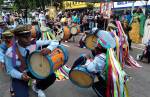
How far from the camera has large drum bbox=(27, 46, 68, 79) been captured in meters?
4.84

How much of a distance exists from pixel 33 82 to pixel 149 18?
11.4m

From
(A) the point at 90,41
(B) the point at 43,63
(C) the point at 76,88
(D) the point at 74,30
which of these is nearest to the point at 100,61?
(B) the point at 43,63

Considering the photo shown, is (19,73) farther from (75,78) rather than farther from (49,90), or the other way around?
(49,90)

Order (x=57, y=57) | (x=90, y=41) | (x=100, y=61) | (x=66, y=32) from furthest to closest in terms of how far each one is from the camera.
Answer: (x=66, y=32)
(x=90, y=41)
(x=100, y=61)
(x=57, y=57)

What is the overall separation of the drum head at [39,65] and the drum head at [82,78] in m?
0.77

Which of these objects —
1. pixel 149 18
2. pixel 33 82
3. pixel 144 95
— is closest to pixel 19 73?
pixel 33 82

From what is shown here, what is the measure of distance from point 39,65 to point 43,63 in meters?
0.11

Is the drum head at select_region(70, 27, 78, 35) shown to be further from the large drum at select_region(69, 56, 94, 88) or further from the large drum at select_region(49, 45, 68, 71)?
the large drum at select_region(49, 45, 68, 71)

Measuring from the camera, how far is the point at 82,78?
5535 mm

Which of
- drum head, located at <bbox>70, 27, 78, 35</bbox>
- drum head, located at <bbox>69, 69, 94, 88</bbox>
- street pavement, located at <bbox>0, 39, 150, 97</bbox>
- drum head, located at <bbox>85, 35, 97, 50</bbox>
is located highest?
drum head, located at <bbox>85, 35, 97, 50</bbox>

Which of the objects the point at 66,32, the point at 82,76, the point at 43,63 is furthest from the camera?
the point at 66,32

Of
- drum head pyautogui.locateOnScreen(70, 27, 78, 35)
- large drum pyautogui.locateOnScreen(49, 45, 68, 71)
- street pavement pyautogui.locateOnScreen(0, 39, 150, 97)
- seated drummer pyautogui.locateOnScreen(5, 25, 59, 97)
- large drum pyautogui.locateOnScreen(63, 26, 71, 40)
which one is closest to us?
seated drummer pyautogui.locateOnScreen(5, 25, 59, 97)

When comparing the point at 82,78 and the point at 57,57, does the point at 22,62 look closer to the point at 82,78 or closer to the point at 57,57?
the point at 57,57


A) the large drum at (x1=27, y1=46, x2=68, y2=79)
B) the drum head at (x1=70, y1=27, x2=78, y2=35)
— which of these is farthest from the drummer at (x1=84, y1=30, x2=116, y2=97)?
the drum head at (x1=70, y1=27, x2=78, y2=35)
